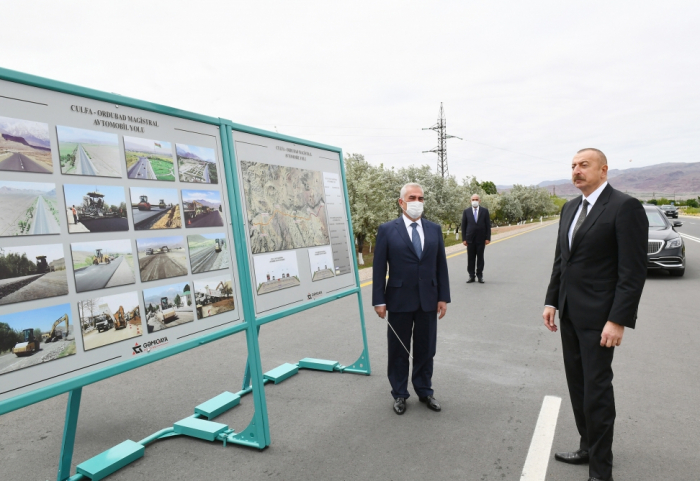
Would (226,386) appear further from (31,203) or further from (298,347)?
(31,203)

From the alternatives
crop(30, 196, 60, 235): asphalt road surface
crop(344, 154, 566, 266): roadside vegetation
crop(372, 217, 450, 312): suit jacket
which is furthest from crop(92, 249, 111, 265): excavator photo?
crop(344, 154, 566, 266): roadside vegetation

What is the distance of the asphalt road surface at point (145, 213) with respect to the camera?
284 centimetres

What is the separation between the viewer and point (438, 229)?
4391mm

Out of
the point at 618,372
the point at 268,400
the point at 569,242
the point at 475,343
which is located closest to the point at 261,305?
the point at 268,400

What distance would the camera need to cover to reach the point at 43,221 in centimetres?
238

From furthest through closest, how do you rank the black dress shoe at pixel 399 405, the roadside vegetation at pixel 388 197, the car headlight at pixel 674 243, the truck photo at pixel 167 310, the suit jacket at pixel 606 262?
the roadside vegetation at pixel 388 197 → the car headlight at pixel 674 243 → the black dress shoe at pixel 399 405 → the truck photo at pixel 167 310 → the suit jacket at pixel 606 262

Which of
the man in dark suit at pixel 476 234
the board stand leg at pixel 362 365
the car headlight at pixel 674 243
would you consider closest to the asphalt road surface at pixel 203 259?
the board stand leg at pixel 362 365

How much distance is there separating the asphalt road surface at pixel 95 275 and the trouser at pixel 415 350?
95.9 inches

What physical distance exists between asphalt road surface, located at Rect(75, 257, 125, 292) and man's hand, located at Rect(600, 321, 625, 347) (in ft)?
9.77

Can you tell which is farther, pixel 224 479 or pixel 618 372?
pixel 618 372

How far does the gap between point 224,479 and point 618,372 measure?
4.18 meters

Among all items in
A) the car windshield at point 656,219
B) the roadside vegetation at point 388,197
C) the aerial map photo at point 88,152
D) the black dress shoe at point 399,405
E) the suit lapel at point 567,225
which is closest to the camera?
the aerial map photo at point 88,152

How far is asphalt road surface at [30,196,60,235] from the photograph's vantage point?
235 cm

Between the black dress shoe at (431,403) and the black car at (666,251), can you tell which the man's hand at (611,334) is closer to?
the black dress shoe at (431,403)
